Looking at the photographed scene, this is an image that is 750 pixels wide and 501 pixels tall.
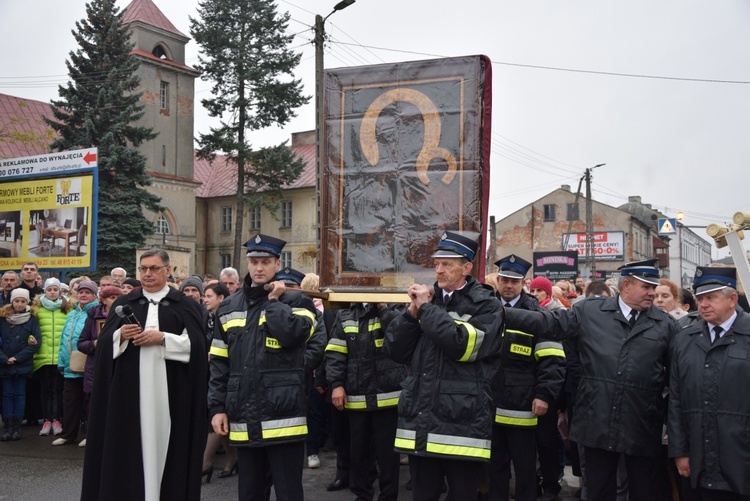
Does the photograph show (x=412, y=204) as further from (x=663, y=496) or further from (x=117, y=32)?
(x=117, y=32)

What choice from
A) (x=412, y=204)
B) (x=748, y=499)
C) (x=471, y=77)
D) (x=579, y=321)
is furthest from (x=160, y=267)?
(x=748, y=499)

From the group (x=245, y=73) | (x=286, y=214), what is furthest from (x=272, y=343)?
(x=286, y=214)

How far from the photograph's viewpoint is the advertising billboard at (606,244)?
65.1 meters

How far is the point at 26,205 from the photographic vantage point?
18.2 meters

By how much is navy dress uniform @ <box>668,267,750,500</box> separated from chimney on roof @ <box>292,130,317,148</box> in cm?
5177

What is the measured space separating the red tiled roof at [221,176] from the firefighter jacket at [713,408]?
45208mm

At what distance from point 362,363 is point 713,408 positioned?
3.03 m

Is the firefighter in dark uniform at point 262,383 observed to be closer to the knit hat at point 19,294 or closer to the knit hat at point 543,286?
the knit hat at point 543,286

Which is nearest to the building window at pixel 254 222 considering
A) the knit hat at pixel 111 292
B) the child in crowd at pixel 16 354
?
the child in crowd at pixel 16 354

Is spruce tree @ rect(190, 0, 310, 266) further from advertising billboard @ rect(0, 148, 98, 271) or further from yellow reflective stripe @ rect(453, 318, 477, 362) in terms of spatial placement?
yellow reflective stripe @ rect(453, 318, 477, 362)

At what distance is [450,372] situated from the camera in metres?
4.68

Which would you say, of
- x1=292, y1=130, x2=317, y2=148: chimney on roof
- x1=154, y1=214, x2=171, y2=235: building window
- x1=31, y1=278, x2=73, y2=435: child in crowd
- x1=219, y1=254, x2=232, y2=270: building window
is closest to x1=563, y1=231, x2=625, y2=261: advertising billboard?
x1=292, y1=130, x2=317, y2=148: chimney on roof

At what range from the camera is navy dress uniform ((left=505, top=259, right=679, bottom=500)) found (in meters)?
5.25

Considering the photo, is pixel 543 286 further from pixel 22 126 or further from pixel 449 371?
pixel 22 126
